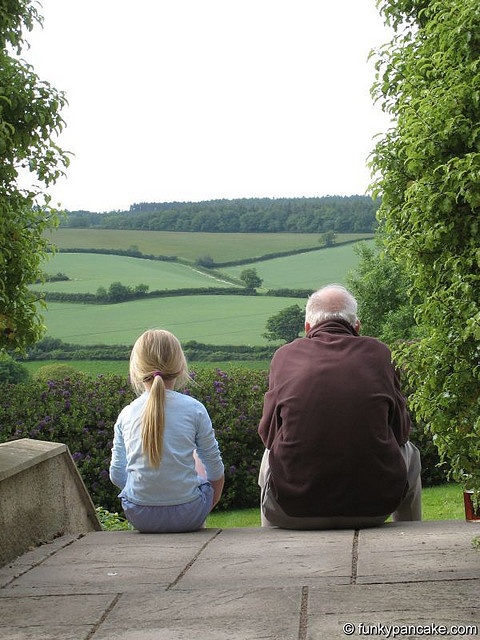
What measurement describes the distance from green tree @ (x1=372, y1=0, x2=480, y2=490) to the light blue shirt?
1627 mm

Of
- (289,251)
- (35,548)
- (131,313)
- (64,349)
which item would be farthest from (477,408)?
(289,251)

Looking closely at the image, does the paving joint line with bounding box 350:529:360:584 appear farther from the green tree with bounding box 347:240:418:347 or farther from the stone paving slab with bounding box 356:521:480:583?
the green tree with bounding box 347:240:418:347

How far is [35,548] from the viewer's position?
18.3 feet

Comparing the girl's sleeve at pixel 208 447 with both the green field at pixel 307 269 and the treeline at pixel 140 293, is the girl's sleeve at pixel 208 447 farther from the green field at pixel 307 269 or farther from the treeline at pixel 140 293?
the green field at pixel 307 269

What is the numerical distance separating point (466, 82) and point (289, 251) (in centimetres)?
3868

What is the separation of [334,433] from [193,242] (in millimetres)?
39086

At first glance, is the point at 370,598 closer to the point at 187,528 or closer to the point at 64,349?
the point at 187,528

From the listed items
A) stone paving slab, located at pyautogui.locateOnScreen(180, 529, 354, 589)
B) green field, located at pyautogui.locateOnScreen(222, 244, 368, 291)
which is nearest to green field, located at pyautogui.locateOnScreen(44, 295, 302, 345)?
green field, located at pyautogui.locateOnScreen(222, 244, 368, 291)

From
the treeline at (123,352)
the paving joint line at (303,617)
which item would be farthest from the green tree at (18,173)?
the treeline at (123,352)

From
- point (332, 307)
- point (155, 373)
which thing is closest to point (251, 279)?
point (155, 373)

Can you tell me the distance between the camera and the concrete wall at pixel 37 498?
537cm

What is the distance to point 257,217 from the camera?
44.6 m

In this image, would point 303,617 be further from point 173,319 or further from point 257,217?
point 257,217

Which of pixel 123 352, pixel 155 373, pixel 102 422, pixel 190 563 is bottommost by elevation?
pixel 123 352
